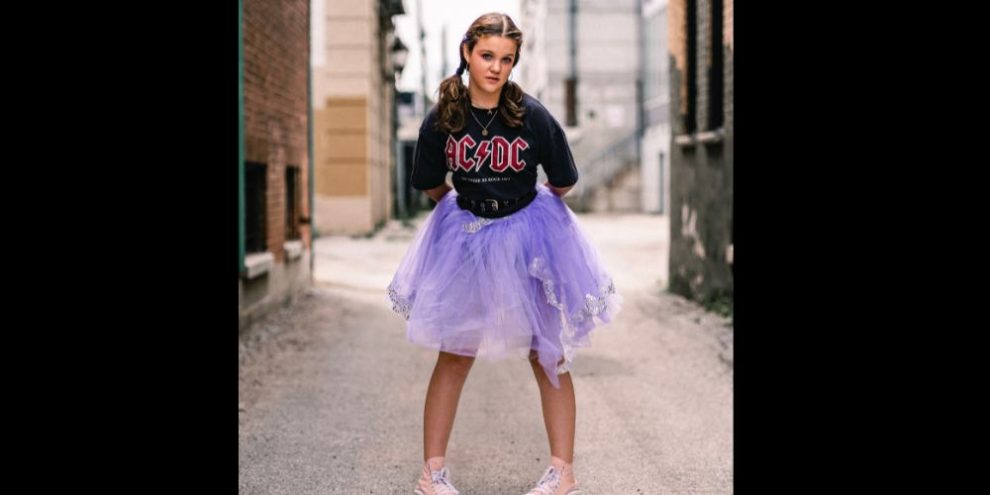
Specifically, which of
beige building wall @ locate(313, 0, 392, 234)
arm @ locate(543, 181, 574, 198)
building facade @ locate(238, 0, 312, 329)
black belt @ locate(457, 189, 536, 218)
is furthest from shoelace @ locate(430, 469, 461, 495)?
beige building wall @ locate(313, 0, 392, 234)

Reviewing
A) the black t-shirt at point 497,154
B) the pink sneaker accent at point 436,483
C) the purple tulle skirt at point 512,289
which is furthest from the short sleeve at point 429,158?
the pink sneaker accent at point 436,483

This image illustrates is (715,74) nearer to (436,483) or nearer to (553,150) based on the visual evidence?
(553,150)

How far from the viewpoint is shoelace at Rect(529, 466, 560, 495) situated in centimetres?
391

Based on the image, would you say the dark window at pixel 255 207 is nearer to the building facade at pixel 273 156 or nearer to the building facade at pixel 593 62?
the building facade at pixel 273 156

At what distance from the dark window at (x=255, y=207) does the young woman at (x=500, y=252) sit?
5687 millimetres

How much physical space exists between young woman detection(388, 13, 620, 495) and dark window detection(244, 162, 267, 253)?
18.7ft

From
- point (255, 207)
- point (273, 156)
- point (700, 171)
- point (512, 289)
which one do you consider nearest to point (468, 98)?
point (512, 289)

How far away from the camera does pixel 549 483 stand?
3.93 metres

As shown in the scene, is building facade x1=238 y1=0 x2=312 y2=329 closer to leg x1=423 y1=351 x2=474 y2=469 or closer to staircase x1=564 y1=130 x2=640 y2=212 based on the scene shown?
leg x1=423 y1=351 x2=474 y2=469

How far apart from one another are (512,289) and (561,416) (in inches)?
21.1
